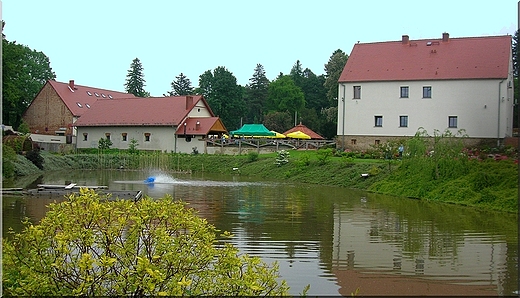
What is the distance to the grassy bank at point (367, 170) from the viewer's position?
2183 centimetres

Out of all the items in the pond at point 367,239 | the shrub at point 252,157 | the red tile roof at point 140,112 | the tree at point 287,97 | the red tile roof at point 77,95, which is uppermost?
the tree at point 287,97

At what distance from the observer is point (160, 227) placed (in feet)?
22.5

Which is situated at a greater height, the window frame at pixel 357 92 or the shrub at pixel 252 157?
the window frame at pixel 357 92

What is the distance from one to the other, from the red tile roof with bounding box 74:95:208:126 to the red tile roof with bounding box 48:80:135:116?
7.76 feet

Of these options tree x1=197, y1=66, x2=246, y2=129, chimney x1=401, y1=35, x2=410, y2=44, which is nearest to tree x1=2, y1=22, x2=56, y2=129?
tree x1=197, y1=66, x2=246, y2=129

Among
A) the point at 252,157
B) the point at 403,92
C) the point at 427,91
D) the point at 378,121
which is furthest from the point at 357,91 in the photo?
the point at 252,157

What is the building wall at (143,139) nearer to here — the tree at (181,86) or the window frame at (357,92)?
the window frame at (357,92)

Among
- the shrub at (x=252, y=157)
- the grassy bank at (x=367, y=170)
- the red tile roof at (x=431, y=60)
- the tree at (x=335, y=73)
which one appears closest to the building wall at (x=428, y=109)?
the red tile roof at (x=431, y=60)

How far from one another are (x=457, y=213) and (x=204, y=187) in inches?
506

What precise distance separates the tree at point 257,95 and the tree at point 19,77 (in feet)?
94.1

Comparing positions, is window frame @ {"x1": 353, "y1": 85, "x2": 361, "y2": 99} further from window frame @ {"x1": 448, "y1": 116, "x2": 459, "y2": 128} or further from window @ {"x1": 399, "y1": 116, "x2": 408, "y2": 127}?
window frame @ {"x1": 448, "y1": 116, "x2": 459, "y2": 128}

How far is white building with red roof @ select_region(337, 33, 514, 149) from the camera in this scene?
3734cm

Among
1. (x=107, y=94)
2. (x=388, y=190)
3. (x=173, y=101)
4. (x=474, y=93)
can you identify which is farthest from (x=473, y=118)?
(x=107, y=94)

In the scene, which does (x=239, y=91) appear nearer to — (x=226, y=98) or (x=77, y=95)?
(x=226, y=98)
